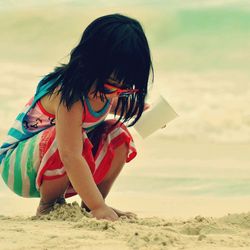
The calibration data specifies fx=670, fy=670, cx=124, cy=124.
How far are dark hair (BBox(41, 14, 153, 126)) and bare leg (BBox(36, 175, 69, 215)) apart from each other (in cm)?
41

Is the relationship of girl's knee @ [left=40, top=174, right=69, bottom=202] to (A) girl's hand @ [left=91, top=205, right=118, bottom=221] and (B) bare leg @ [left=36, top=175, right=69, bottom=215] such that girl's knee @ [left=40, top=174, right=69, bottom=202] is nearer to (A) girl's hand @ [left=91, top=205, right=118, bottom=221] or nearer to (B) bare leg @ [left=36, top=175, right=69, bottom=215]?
(B) bare leg @ [left=36, top=175, right=69, bottom=215]

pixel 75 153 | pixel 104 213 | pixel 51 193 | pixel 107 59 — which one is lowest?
pixel 104 213

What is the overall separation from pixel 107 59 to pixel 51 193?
72 centimetres

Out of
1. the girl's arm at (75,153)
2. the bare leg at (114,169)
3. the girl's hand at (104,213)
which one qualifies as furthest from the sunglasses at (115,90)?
the girl's hand at (104,213)

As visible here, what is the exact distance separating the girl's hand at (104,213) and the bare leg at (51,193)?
0.23 metres

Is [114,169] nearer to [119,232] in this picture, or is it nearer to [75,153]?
[75,153]

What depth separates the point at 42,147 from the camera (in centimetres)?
315

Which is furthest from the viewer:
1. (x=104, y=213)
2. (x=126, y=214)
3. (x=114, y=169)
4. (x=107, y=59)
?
(x=114, y=169)

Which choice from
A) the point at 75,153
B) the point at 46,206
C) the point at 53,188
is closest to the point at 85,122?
the point at 75,153

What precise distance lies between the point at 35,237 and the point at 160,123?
113 centimetres

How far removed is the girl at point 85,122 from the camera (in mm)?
2902

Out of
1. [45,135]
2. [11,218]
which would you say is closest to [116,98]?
[45,135]

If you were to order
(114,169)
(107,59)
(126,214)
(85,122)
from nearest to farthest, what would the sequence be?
(107,59)
(85,122)
(126,214)
(114,169)

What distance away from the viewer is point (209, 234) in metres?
2.68
